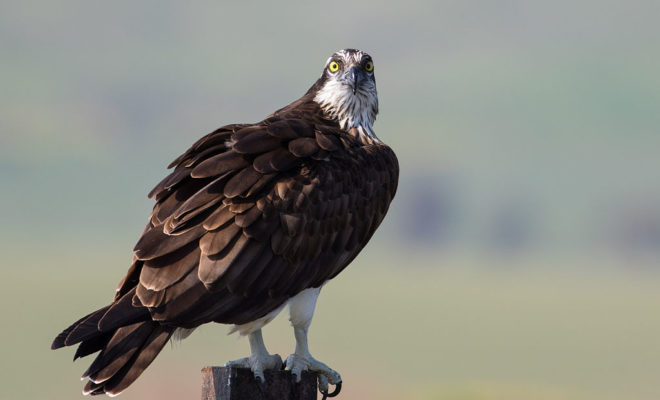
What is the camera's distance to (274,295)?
638 cm

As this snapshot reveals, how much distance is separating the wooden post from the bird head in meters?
2.70

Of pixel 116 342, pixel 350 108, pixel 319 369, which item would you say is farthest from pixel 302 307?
pixel 350 108

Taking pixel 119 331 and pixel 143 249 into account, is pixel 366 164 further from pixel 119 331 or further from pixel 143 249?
pixel 119 331

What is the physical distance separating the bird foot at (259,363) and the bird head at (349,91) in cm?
245

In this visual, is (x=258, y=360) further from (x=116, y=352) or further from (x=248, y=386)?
(x=116, y=352)

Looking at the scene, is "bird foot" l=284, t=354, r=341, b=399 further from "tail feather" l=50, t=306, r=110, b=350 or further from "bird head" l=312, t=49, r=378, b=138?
"bird head" l=312, t=49, r=378, b=138

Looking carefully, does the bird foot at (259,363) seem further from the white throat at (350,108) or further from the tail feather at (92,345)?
the white throat at (350,108)

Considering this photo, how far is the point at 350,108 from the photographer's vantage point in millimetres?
8062

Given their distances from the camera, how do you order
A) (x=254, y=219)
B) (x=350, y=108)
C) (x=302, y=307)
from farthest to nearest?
(x=350, y=108), (x=302, y=307), (x=254, y=219)

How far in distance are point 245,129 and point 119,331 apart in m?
1.99

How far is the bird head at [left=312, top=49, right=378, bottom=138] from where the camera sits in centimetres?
807

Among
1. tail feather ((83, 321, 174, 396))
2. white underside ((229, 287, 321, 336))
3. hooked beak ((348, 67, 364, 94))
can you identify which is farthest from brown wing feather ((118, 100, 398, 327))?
hooked beak ((348, 67, 364, 94))

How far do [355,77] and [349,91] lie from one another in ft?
0.49

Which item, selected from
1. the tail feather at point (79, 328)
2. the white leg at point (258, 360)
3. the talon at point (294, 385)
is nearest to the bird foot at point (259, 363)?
the white leg at point (258, 360)
